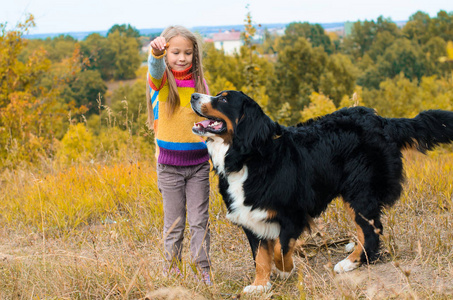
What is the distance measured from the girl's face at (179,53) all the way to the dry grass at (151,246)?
4.51ft

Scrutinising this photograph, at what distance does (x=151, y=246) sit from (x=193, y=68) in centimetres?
169

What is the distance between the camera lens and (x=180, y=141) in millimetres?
3234

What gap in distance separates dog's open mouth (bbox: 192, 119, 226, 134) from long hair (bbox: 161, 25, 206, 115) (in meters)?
0.37

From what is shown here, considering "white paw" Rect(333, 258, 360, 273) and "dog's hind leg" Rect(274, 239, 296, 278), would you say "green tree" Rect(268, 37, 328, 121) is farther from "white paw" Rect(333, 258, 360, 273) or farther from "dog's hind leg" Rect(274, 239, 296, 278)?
"dog's hind leg" Rect(274, 239, 296, 278)

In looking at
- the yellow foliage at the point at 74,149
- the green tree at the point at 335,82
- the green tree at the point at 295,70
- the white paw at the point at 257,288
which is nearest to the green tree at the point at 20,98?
the yellow foliage at the point at 74,149

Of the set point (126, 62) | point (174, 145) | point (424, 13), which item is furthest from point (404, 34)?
point (174, 145)

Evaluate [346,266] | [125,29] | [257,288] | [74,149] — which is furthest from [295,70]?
[125,29]

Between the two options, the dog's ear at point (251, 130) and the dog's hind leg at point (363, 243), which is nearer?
the dog's ear at point (251, 130)

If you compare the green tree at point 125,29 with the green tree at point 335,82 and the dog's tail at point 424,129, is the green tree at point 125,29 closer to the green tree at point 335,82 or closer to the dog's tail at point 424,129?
the green tree at point 335,82

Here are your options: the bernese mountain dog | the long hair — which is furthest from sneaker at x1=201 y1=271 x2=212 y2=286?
the long hair

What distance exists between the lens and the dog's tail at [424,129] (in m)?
3.32

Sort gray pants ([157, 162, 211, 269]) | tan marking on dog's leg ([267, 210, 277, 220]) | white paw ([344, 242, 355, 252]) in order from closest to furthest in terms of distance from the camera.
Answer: tan marking on dog's leg ([267, 210, 277, 220])
gray pants ([157, 162, 211, 269])
white paw ([344, 242, 355, 252])

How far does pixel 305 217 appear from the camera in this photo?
3113 mm

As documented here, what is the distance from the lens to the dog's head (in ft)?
9.52
